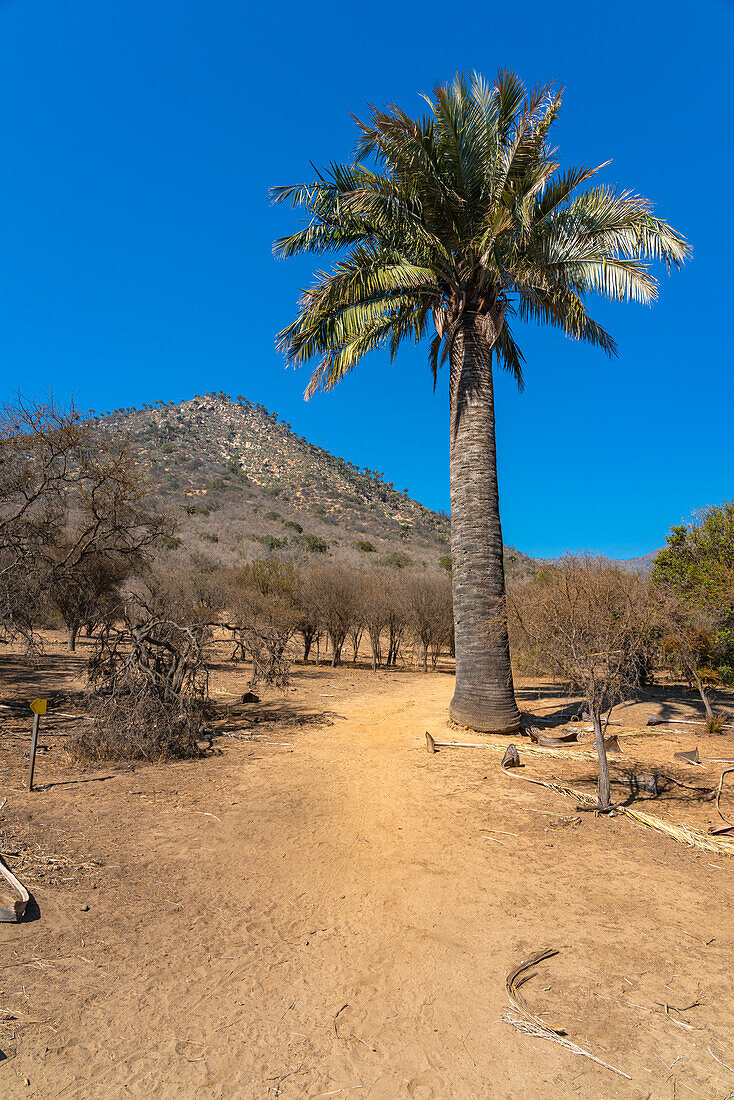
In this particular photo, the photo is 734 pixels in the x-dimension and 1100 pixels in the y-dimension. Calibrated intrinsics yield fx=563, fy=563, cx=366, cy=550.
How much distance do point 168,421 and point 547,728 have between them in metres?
70.3

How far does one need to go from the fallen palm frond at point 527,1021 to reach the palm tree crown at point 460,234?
918 cm

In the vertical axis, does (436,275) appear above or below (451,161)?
below

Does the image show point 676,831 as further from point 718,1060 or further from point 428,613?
point 428,613

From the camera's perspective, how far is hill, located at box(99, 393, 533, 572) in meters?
42.3

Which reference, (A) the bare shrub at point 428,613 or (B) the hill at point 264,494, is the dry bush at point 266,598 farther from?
(B) the hill at point 264,494

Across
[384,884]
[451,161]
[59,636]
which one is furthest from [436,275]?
[59,636]

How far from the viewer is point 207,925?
3.96 metres

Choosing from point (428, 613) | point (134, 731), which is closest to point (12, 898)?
point (134, 731)

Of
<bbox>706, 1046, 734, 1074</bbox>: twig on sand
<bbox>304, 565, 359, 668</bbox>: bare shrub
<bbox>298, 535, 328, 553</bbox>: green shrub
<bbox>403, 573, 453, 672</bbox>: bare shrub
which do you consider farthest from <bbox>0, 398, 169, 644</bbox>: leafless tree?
<bbox>298, 535, 328, 553</bbox>: green shrub

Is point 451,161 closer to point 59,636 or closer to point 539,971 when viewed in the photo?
point 539,971

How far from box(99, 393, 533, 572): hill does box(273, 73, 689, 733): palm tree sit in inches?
938

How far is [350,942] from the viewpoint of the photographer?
12.6 ft

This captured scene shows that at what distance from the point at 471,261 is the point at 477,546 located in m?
5.12

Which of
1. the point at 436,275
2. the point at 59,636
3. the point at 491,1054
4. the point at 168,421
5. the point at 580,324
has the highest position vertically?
the point at 168,421
